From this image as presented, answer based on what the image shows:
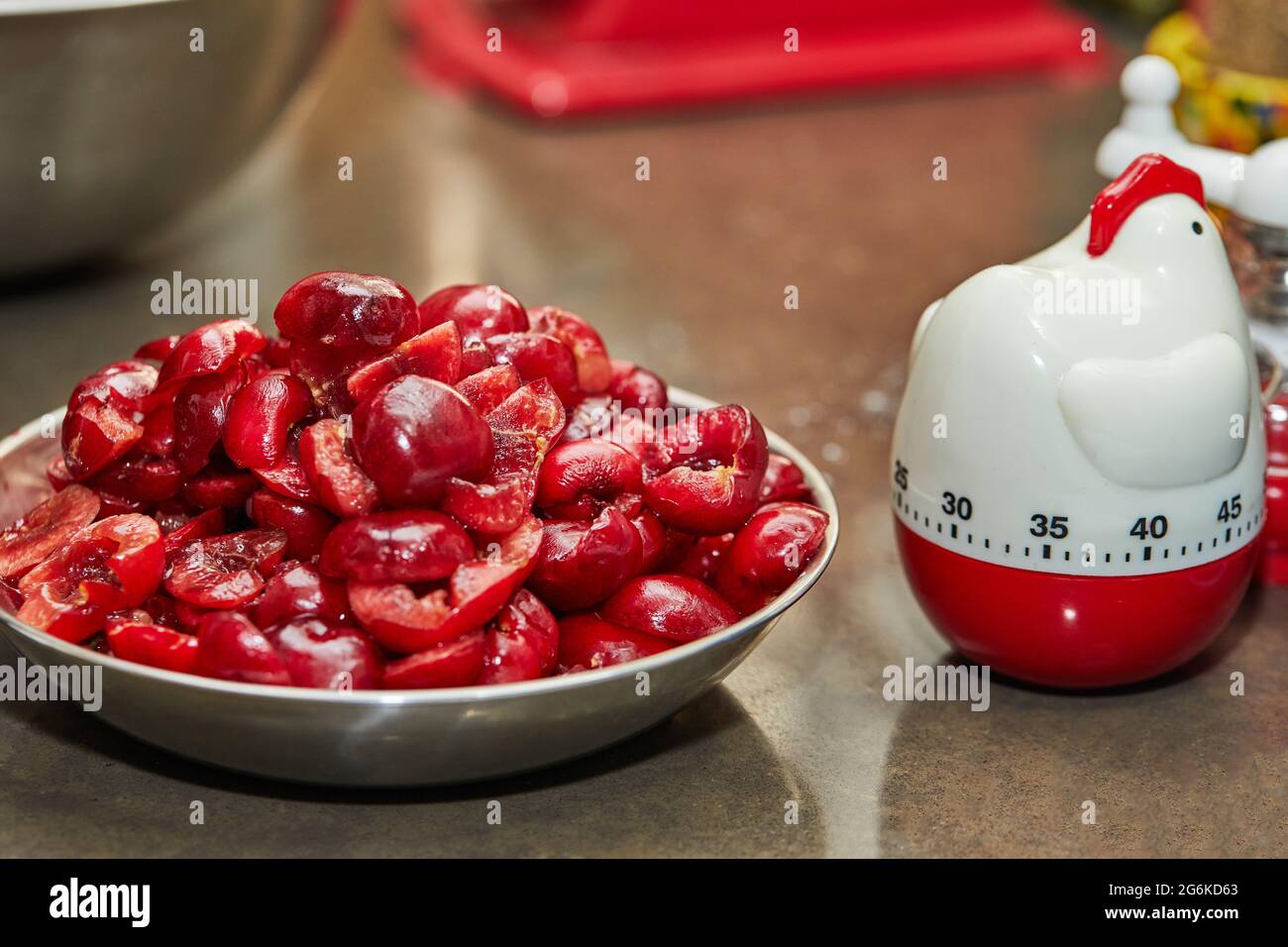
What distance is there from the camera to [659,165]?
70.4 inches

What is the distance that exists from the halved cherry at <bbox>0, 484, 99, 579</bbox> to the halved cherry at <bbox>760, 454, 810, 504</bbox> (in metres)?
0.32

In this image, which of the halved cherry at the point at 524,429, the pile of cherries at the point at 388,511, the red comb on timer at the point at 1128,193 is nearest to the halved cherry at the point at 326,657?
the pile of cherries at the point at 388,511

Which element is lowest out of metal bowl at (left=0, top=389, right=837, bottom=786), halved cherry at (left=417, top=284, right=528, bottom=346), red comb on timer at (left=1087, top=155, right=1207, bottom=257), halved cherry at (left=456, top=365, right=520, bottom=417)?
metal bowl at (left=0, top=389, right=837, bottom=786)

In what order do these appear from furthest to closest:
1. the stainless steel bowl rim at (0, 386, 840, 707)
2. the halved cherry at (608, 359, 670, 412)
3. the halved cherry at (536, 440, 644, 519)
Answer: the halved cherry at (608, 359, 670, 412), the halved cherry at (536, 440, 644, 519), the stainless steel bowl rim at (0, 386, 840, 707)

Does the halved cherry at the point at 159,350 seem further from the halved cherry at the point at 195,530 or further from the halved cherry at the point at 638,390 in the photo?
the halved cherry at the point at 638,390

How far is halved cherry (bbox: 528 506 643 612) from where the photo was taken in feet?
2.19

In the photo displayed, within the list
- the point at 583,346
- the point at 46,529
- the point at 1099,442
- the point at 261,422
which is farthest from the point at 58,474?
the point at 1099,442

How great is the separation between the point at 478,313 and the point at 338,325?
0.30ft

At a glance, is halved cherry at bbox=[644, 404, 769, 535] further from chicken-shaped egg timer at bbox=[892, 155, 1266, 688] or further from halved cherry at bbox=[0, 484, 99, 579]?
halved cherry at bbox=[0, 484, 99, 579]

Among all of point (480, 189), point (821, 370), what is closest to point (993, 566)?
point (821, 370)

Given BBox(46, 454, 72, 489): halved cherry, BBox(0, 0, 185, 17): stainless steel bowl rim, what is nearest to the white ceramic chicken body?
BBox(46, 454, 72, 489): halved cherry

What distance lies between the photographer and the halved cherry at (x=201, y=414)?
698 mm

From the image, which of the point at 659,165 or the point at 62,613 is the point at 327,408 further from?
the point at 659,165

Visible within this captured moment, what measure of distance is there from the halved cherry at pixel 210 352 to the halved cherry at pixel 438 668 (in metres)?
0.17
